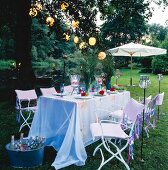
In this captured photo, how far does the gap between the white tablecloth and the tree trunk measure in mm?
4740

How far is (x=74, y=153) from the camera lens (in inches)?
181

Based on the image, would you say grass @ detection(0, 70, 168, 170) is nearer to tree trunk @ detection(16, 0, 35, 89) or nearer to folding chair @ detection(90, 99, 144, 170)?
folding chair @ detection(90, 99, 144, 170)

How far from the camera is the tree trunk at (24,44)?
977 cm

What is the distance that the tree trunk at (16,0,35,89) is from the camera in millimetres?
9773

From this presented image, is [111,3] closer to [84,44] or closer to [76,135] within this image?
[84,44]

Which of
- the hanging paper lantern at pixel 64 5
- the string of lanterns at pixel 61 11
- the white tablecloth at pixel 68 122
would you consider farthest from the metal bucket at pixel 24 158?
the hanging paper lantern at pixel 64 5

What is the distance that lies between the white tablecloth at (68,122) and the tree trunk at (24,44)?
4.74 metres

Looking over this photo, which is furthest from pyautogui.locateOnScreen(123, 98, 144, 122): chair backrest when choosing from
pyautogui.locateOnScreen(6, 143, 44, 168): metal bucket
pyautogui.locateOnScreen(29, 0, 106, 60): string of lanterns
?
pyautogui.locateOnScreen(29, 0, 106, 60): string of lanterns

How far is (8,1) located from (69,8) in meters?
3.10

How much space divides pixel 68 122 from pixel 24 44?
5.73 m

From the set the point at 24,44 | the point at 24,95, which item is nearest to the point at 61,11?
the point at 24,44

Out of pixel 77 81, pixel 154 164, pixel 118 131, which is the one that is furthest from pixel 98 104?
pixel 154 164

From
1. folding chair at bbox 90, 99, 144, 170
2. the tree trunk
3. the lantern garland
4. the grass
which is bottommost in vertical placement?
the grass

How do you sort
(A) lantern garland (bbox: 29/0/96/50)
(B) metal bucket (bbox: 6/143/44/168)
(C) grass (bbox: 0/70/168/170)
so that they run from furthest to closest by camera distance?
(A) lantern garland (bbox: 29/0/96/50) < (C) grass (bbox: 0/70/168/170) < (B) metal bucket (bbox: 6/143/44/168)
